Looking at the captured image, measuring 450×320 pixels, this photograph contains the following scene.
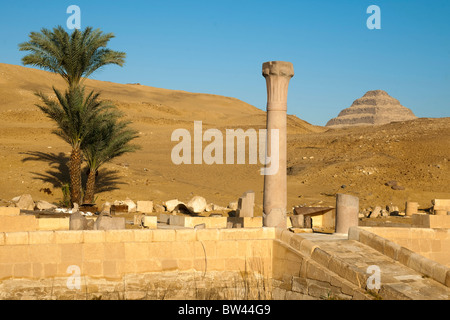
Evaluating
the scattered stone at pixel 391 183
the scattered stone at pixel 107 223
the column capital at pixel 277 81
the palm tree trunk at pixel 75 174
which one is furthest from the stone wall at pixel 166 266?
the scattered stone at pixel 391 183

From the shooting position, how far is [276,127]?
13.5m

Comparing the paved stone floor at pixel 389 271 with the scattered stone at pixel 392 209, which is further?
the scattered stone at pixel 392 209

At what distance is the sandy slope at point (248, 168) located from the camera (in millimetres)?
28812

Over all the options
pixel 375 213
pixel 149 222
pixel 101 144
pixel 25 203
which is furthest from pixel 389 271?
pixel 101 144

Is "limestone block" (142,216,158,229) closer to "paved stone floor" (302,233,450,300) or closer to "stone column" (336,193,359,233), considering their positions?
"stone column" (336,193,359,233)

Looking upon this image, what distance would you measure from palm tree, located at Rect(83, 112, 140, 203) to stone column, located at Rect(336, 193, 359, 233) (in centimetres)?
1290

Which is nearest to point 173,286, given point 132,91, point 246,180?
point 246,180

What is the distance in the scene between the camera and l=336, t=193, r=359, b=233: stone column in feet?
47.3

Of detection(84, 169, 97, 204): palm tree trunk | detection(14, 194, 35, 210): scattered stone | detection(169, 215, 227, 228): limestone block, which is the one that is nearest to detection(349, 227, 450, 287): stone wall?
detection(169, 215, 227, 228): limestone block

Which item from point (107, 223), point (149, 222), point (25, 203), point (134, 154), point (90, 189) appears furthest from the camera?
point (134, 154)

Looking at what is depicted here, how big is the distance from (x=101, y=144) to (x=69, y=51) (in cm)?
420

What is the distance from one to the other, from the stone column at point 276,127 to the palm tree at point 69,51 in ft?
39.0

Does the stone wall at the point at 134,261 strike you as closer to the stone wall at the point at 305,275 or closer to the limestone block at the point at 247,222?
the stone wall at the point at 305,275

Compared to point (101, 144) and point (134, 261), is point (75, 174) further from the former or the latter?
point (134, 261)
